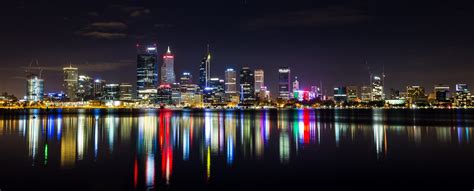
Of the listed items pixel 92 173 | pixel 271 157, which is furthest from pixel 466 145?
pixel 92 173

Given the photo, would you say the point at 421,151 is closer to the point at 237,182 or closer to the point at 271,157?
the point at 271,157

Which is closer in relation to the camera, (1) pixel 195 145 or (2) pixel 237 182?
(2) pixel 237 182

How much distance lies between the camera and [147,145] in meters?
28.8

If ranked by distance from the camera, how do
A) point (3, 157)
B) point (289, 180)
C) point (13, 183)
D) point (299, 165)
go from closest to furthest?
point (13, 183), point (289, 180), point (299, 165), point (3, 157)

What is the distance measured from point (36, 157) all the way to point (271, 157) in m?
12.7

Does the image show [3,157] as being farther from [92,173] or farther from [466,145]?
[466,145]

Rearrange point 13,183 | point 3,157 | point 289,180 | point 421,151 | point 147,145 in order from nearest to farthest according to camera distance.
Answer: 1. point 13,183
2. point 289,180
3. point 3,157
4. point 421,151
5. point 147,145

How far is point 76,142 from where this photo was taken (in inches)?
1185

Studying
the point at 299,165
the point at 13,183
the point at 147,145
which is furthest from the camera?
the point at 147,145

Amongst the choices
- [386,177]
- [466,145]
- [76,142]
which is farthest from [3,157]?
[466,145]

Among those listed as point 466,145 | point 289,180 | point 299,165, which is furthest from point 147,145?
point 466,145

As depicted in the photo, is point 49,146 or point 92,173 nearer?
point 92,173

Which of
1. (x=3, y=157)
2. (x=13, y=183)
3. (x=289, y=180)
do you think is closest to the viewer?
(x=13, y=183)

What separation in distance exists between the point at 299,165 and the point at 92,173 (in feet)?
31.3
